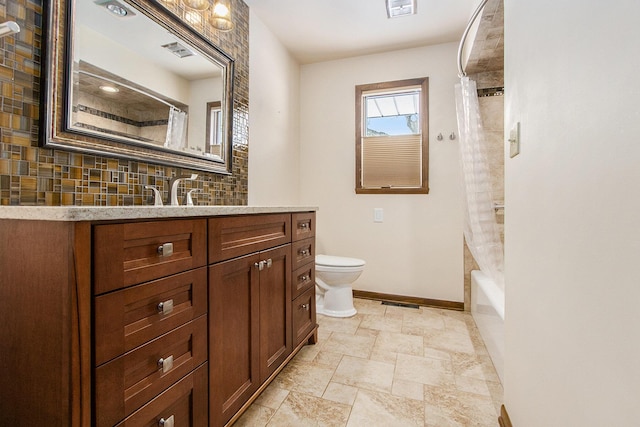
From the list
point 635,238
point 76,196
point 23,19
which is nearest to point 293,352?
point 76,196

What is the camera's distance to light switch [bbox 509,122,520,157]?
3.69ft

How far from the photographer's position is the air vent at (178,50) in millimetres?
1631

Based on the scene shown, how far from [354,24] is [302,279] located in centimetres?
208

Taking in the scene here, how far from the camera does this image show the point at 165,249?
2.89ft

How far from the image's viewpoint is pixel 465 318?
8.38 ft

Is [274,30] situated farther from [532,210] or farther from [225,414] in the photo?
[225,414]

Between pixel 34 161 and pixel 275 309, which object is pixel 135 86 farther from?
pixel 275 309

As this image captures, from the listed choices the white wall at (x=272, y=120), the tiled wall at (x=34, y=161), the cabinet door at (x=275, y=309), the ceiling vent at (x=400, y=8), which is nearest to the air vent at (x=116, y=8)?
the tiled wall at (x=34, y=161)

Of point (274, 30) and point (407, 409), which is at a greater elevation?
point (274, 30)

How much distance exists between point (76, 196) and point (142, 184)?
31cm

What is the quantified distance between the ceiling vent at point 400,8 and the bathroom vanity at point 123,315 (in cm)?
199

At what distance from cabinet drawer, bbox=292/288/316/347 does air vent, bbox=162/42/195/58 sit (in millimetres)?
1502

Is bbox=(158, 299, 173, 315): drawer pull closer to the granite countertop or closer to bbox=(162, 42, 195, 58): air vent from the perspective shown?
the granite countertop

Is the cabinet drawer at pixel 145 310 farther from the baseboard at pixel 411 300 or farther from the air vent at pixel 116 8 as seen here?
the baseboard at pixel 411 300
